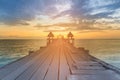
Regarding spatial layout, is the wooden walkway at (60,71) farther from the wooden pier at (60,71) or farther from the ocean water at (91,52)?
the ocean water at (91,52)

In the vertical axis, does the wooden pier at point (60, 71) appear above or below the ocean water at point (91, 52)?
above

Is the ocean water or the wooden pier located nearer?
the wooden pier

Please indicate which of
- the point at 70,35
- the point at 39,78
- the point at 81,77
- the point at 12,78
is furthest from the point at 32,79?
the point at 70,35

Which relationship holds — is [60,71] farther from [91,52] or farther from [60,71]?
[91,52]

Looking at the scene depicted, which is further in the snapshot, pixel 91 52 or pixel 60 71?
pixel 91 52

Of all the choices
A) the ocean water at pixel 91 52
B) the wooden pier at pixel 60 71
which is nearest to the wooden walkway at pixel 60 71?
the wooden pier at pixel 60 71

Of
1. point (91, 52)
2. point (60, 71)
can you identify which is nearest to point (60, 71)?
point (60, 71)

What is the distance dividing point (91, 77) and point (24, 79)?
1640 mm

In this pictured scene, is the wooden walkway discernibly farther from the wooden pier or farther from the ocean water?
the ocean water

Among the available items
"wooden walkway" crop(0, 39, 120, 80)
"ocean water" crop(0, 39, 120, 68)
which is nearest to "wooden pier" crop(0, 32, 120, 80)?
"wooden walkway" crop(0, 39, 120, 80)

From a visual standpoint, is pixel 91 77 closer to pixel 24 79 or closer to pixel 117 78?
pixel 117 78

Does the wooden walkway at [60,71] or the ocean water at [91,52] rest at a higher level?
the wooden walkway at [60,71]

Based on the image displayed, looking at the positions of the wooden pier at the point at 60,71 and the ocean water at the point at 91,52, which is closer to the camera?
the wooden pier at the point at 60,71

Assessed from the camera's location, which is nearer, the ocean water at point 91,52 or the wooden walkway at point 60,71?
the wooden walkway at point 60,71
